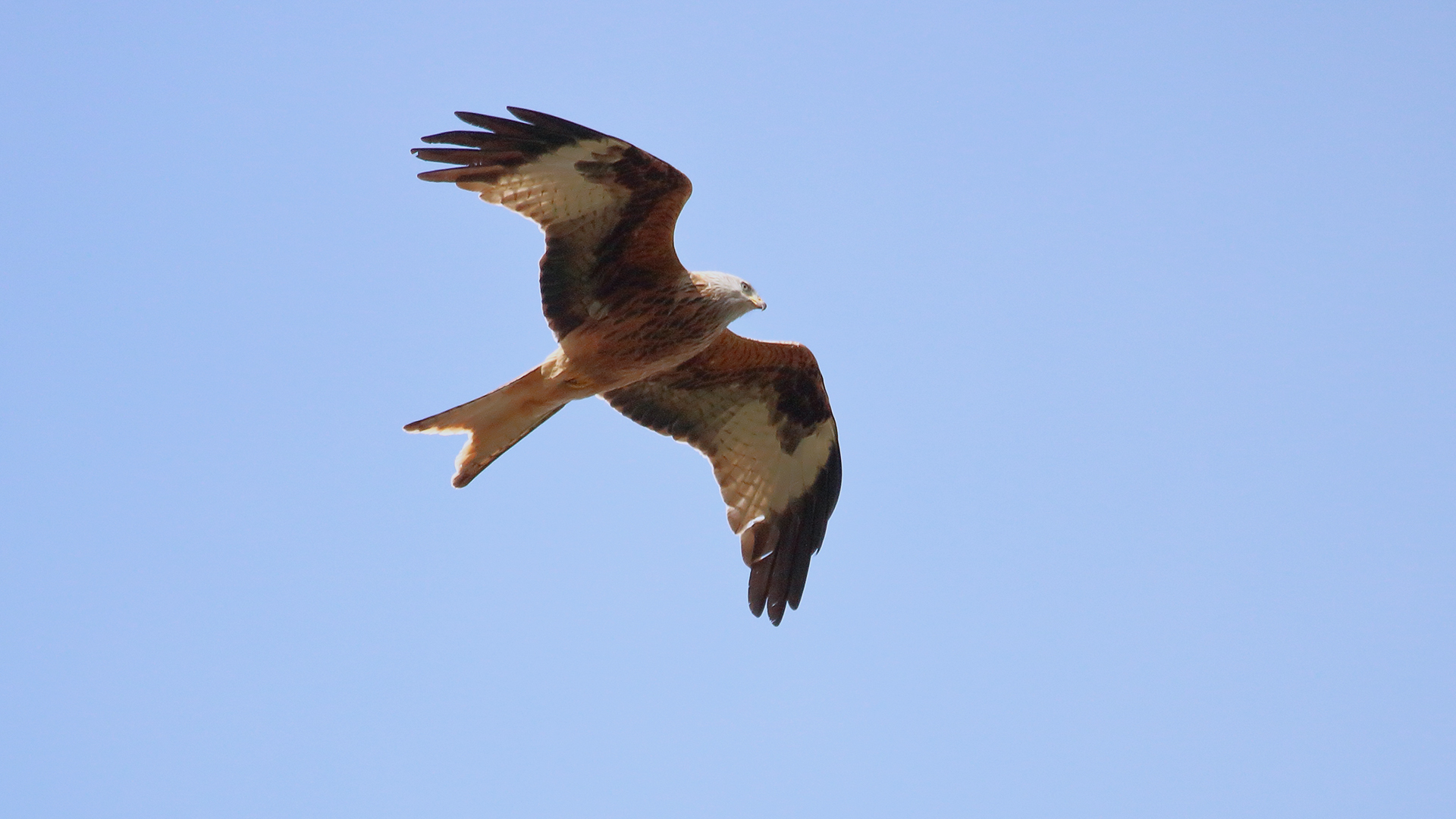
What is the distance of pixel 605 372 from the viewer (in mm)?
8578

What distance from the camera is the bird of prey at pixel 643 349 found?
801 centimetres

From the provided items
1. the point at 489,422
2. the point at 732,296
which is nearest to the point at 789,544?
the point at 732,296

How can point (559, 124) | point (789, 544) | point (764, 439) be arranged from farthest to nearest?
point (764, 439), point (789, 544), point (559, 124)

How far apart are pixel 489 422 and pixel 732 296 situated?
1739 millimetres

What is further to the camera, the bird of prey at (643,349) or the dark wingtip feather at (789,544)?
the dark wingtip feather at (789,544)

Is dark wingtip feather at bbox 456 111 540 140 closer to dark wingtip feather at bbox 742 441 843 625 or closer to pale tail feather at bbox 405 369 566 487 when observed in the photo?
pale tail feather at bbox 405 369 566 487

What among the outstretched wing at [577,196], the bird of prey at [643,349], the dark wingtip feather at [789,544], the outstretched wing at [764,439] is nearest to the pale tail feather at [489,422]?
the bird of prey at [643,349]

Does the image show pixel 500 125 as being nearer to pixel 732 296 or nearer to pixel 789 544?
pixel 732 296

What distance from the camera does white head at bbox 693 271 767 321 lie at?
827cm

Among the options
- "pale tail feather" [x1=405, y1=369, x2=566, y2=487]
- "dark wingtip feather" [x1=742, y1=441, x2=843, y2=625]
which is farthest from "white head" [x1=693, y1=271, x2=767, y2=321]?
"dark wingtip feather" [x1=742, y1=441, x2=843, y2=625]

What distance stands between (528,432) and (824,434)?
91.3 inches

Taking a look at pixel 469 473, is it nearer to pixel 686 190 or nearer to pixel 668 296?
pixel 668 296

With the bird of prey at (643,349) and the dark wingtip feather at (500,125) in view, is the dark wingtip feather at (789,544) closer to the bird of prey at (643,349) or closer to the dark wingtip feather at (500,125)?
the bird of prey at (643,349)

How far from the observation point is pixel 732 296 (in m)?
8.26
